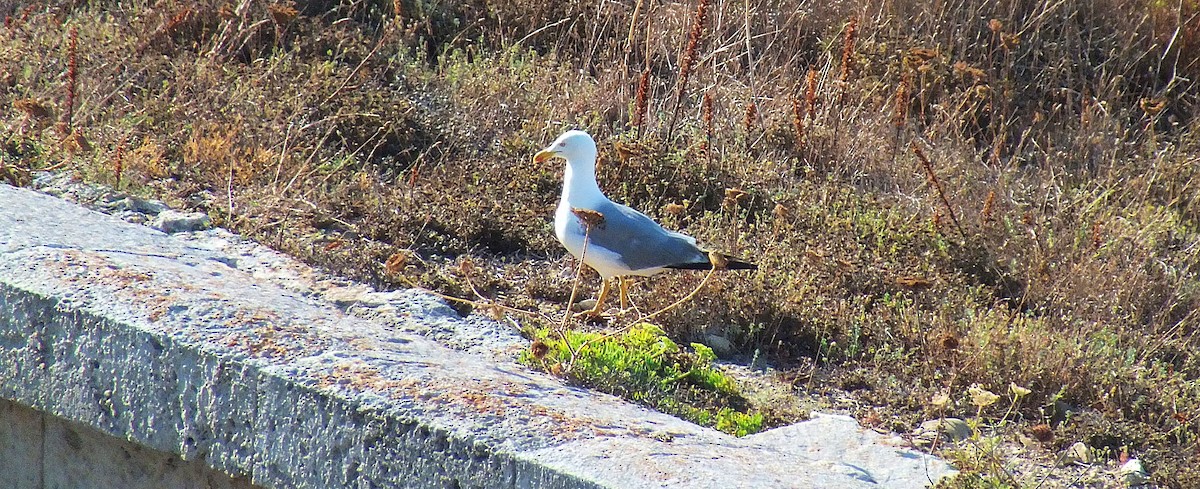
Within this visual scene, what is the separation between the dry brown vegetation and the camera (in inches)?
158

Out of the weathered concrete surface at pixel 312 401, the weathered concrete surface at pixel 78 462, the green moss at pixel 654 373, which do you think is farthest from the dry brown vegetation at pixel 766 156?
the weathered concrete surface at pixel 78 462

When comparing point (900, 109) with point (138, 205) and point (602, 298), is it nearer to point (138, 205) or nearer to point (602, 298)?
point (602, 298)

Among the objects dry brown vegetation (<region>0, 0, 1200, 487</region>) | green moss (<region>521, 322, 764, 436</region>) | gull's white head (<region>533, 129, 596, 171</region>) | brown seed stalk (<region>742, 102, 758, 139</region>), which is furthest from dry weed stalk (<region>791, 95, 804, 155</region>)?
green moss (<region>521, 322, 764, 436</region>)

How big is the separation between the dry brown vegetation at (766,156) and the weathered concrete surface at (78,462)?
1.23 m

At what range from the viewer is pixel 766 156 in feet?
18.0

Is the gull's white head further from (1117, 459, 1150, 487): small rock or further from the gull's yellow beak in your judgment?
(1117, 459, 1150, 487): small rock

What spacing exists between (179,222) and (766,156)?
2569 millimetres

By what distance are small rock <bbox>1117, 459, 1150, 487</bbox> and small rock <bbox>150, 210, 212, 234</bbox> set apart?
3.14 meters

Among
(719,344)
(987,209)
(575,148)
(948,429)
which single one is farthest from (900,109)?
(948,429)

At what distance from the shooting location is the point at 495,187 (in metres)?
5.00

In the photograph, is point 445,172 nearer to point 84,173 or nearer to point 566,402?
point 84,173

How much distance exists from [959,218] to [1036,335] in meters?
1.19

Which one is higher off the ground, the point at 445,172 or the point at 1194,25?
A: the point at 1194,25

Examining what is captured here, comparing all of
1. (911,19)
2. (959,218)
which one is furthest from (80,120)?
(911,19)
